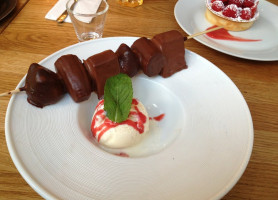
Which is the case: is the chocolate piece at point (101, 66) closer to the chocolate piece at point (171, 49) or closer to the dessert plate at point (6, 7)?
the chocolate piece at point (171, 49)

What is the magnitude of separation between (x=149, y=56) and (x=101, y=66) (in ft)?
0.84

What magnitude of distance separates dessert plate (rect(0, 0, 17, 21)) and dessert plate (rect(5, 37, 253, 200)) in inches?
31.0

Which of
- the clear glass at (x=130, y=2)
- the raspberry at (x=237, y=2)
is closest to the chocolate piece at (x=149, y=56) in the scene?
the clear glass at (x=130, y=2)

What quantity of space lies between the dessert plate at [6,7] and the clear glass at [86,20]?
0.48 meters

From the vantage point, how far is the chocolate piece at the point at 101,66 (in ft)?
3.68

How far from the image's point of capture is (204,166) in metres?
0.92

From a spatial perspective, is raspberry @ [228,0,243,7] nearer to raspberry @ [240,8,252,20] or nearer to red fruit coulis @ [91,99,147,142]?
raspberry @ [240,8,252,20]

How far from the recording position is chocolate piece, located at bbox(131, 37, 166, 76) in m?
1.23

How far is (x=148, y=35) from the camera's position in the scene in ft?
5.74

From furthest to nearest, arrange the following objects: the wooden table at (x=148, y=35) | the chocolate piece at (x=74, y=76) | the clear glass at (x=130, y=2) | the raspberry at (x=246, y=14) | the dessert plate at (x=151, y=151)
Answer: the clear glass at (x=130, y=2), the raspberry at (x=246, y=14), the chocolate piece at (x=74, y=76), the wooden table at (x=148, y=35), the dessert plate at (x=151, y=151)

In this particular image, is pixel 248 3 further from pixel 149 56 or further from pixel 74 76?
pixel 74 76

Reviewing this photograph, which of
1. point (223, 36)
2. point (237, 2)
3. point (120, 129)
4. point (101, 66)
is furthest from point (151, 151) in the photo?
point (237, 2)

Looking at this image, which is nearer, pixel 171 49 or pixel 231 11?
pixel 171 49

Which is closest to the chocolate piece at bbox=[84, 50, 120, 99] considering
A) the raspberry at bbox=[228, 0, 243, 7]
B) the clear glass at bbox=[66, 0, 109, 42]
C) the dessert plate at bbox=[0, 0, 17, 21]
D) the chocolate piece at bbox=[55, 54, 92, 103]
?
the chocolate piece at bbox=[55, 54, 92, 103]
